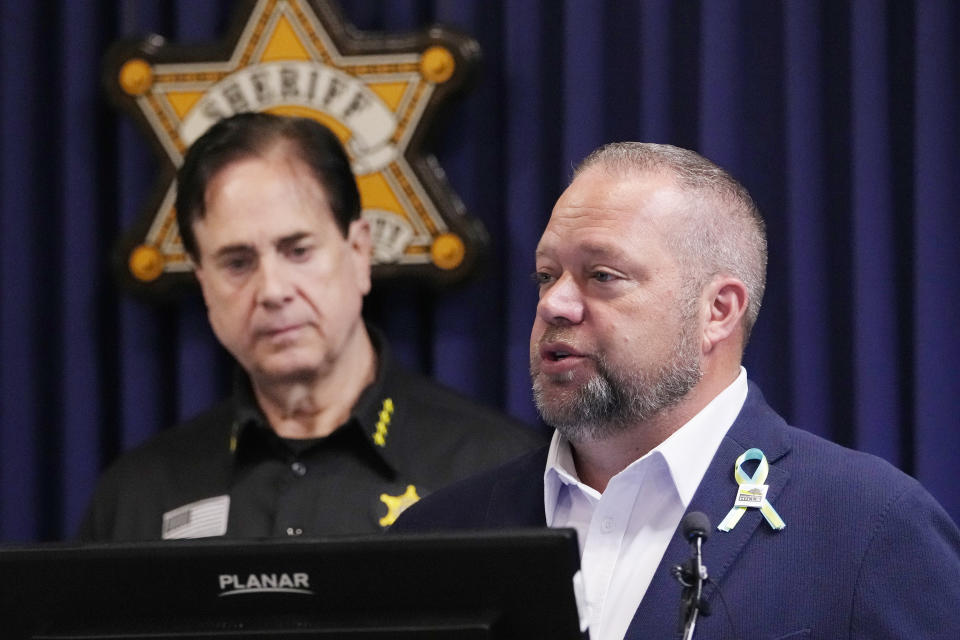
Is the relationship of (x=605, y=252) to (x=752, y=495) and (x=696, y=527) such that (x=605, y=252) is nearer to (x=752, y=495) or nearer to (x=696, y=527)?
(x=752, y=495)

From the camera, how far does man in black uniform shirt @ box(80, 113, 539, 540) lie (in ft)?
8.76

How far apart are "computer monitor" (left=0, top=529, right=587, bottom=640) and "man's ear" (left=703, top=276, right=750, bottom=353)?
79cm

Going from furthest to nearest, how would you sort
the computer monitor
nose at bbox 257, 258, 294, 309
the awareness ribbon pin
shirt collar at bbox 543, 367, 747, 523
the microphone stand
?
1. nose at bbox 257, 258, 294, 309
2. shirt collar at bbox 543, 367, 747, 523
3. the awareness ribbon pin
4. the microphone stand
5. the computer monitor

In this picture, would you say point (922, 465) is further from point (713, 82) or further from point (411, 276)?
point (411, 276)

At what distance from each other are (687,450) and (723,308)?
0.25 metres

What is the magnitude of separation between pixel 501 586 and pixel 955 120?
177cm

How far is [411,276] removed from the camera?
2.95 metres

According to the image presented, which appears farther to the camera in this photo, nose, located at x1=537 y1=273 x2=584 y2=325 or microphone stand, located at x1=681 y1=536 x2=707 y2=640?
nose, located at x1=537 y1=273 x2=584 y2=325

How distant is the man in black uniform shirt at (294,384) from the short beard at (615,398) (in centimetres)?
72

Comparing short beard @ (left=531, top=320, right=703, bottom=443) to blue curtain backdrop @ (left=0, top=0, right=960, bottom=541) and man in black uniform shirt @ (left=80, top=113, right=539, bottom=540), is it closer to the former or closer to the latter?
man in black uniform shirt @ (left=80, top=113, right=539, bottom=540)

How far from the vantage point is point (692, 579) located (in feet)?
5.05

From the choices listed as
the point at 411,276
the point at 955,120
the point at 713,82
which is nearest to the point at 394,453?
the point at 411,276

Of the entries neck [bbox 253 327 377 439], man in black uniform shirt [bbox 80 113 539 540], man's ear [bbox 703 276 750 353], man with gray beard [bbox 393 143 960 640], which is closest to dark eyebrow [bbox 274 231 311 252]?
man in black uniform shirt [bbox 80 113 539 540]

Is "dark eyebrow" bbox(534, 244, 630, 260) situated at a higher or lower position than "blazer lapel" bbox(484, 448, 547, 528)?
higher
